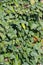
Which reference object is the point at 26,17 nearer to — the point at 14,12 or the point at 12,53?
the point at 14,12

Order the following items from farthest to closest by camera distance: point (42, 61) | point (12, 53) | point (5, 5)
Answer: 1. point (5, 5)
2. point (42, 61)
3. point (12, 53)

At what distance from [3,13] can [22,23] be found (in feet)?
1.18

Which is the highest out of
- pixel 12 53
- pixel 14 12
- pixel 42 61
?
pixel 14 12

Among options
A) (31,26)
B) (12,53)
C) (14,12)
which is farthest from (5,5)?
(12,53)

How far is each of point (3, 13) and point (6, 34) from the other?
420 mm

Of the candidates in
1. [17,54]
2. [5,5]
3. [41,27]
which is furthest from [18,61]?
[5,5]

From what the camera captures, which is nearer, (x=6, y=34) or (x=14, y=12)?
(x=6, y=34)

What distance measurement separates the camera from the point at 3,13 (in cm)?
445

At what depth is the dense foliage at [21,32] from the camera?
4090 mm

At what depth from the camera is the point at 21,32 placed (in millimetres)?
4395

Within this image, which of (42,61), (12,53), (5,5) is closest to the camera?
(12,53)

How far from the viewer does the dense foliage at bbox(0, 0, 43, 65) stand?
4.09 metres

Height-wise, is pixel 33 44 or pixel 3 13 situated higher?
pixel 3 13

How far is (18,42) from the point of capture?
423 centimetres
